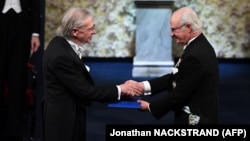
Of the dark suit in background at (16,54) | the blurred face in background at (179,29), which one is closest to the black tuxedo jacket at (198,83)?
the blurred face in background at (179,29)

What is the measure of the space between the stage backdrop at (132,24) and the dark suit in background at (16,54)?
440cm

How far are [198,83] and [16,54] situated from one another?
6.96ft

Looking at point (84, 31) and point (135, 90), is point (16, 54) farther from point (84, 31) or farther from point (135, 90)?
point (84, 31)

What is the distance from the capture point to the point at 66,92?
2.96 meters

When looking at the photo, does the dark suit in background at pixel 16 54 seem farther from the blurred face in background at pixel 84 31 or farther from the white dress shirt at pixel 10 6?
the blurred face in background at pixel 84 31

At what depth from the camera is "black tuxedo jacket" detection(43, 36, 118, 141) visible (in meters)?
2.91

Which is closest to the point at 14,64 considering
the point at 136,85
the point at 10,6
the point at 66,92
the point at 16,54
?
the point at 16,54

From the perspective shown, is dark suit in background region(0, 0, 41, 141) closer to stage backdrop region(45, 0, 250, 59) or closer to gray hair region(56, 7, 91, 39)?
gray hair region(56, 7, 91, 39)

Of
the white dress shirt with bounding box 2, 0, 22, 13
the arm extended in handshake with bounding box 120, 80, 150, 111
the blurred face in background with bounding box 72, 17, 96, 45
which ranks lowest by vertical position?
the arm extended in handshake with bounding box 120, 80, 150, 111

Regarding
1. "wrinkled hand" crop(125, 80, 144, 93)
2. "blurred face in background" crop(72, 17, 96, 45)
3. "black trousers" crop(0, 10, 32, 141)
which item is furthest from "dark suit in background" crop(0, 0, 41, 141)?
→ "blurred face in background" crop(72, 17, 96, 45)

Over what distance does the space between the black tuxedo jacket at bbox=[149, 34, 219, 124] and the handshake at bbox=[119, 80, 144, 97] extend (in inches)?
10.9

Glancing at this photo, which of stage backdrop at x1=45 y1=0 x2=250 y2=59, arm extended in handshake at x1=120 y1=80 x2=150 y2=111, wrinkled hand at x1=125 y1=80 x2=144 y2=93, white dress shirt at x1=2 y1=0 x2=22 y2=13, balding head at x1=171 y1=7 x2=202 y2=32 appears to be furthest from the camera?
stage backdrop at x1=45 y1=0 x2=250 y2=59

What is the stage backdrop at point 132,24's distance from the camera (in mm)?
8898

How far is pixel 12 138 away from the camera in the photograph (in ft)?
15.4
